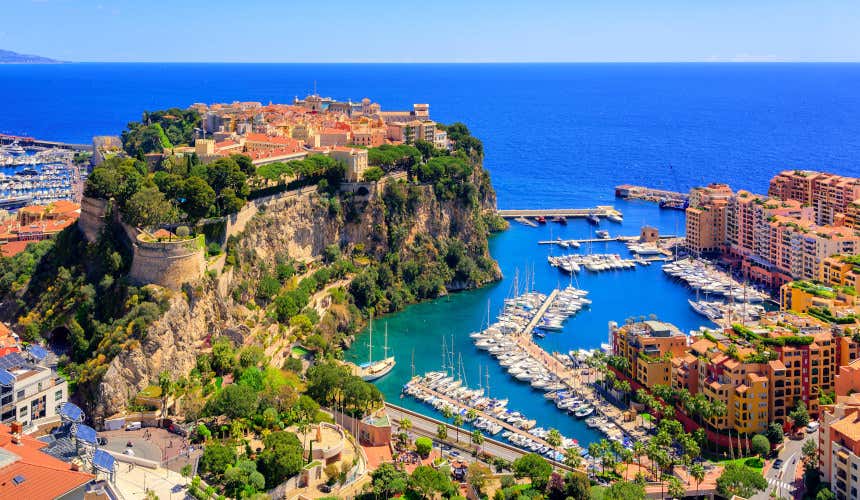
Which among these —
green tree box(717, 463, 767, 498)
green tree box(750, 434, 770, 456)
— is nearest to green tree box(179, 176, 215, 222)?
green tree box(717, 463, 767, 498)

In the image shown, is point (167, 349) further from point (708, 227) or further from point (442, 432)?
point (708, 227)

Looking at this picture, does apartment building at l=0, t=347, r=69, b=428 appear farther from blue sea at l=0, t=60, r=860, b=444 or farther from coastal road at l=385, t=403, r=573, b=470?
blue sea at l=0, t=60, r=860, b=444

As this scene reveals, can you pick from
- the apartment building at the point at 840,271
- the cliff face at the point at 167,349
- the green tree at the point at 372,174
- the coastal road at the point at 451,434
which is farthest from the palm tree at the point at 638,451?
the green tree at the point at 372,174

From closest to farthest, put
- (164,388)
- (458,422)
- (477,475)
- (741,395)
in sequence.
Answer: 1. (477,475)
2. (164,388)
3. (741,395)
4. (458,422)

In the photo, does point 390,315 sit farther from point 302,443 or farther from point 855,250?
point 855,250

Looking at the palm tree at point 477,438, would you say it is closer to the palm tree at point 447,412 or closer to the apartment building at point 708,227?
the palm tree at point 447,412

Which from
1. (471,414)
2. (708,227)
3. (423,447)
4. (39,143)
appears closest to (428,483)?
(423,447)
